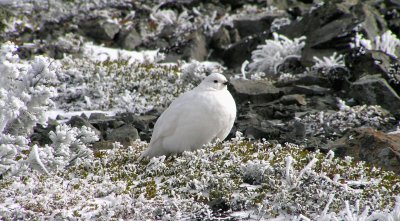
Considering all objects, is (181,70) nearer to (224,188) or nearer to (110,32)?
(110,32)

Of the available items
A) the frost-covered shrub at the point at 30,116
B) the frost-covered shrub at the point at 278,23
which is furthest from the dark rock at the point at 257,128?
the frost-covered shrub at the point at 278,23

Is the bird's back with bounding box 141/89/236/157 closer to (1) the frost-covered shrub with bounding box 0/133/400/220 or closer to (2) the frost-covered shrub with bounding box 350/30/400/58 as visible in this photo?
(1) the frost-covered shrub with bounding box 0/133/400/220

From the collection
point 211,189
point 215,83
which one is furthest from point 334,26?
point 211,189

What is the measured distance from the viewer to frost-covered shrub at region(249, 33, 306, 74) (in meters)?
15.8

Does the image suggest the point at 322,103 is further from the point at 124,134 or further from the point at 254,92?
the point at 124,134

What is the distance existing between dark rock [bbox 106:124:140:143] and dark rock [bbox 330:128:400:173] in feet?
10.5

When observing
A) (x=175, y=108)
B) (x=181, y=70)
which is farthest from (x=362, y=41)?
(x=175, y=108)

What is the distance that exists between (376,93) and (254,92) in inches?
90.3

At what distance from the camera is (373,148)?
8484 mm

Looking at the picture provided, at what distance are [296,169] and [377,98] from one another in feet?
16.9

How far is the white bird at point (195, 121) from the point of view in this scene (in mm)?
8016

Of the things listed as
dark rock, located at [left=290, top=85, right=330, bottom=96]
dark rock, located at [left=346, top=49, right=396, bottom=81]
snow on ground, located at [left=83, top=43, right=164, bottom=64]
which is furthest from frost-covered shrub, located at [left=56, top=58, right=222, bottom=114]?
dark rock, located at [left=346, top=49, right=396, bottom=81]

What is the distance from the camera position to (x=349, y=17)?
15.7 m

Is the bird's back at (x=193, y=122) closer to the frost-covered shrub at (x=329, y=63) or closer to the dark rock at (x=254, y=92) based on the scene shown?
the dark rock at (x=254, y=92)
